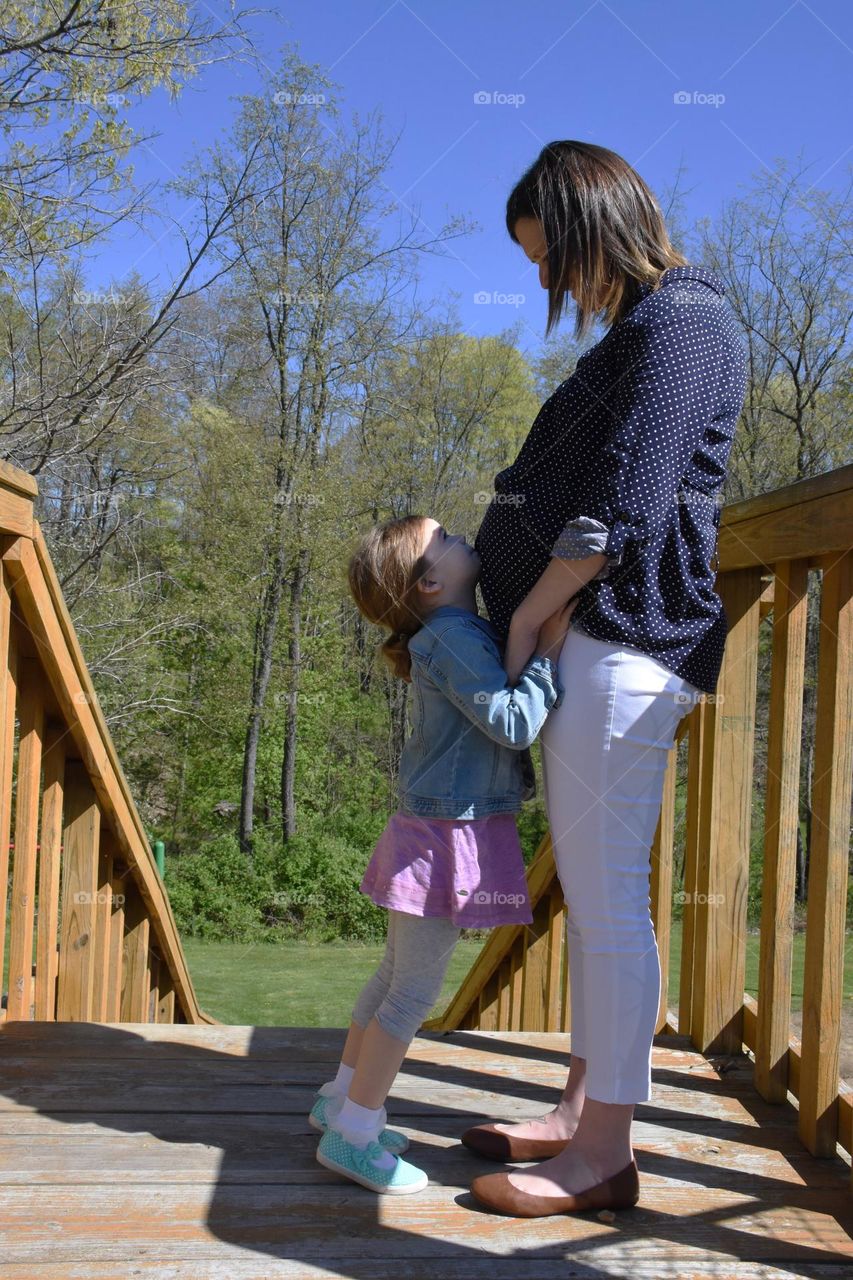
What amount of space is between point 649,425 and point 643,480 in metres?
0.08

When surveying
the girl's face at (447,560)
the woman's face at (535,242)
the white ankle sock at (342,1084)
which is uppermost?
the woman's face at (535,242)

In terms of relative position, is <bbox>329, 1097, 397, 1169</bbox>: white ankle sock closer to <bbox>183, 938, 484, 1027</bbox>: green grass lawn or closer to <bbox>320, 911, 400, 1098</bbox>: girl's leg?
<bbox>320, 911, 400, 1098</bbox>: girl's leg

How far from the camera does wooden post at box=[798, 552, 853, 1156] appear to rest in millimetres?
1733

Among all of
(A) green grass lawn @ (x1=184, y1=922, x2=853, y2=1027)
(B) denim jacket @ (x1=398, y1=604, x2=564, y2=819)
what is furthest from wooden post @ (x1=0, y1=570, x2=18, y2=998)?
(A) green grass lawn @ (x1=184, y1=922, x2=853, y2=1027)

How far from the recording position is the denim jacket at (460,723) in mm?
1639

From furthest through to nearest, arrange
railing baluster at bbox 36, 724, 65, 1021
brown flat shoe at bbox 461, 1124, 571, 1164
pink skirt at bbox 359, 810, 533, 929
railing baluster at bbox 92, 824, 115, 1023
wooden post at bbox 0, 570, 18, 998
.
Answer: railing baluster at bbox 92, 824, 115, 1023
railing baluster at bbox 36, 724, 65, 1021
wooden post at bbox 0, 570, 18, 998
brown flat shoe at bbox 461, 1124, 571, 1164
pink skirt at bbox 359, 810, 533, 929

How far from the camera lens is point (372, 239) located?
1564cm

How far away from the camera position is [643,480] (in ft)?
5.08

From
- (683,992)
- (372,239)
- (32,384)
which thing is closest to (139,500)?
(372,239)

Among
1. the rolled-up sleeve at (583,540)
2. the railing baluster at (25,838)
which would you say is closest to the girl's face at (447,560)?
the rolled-up sleeve at (583,540)

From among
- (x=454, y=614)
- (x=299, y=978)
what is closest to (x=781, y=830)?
(x=454, y=614)

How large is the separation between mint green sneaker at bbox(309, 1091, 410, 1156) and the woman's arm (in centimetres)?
83

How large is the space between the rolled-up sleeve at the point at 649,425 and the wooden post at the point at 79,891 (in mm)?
1797

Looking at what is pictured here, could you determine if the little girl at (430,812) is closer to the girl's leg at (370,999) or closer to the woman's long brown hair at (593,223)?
the girl's leg at (370,999)
